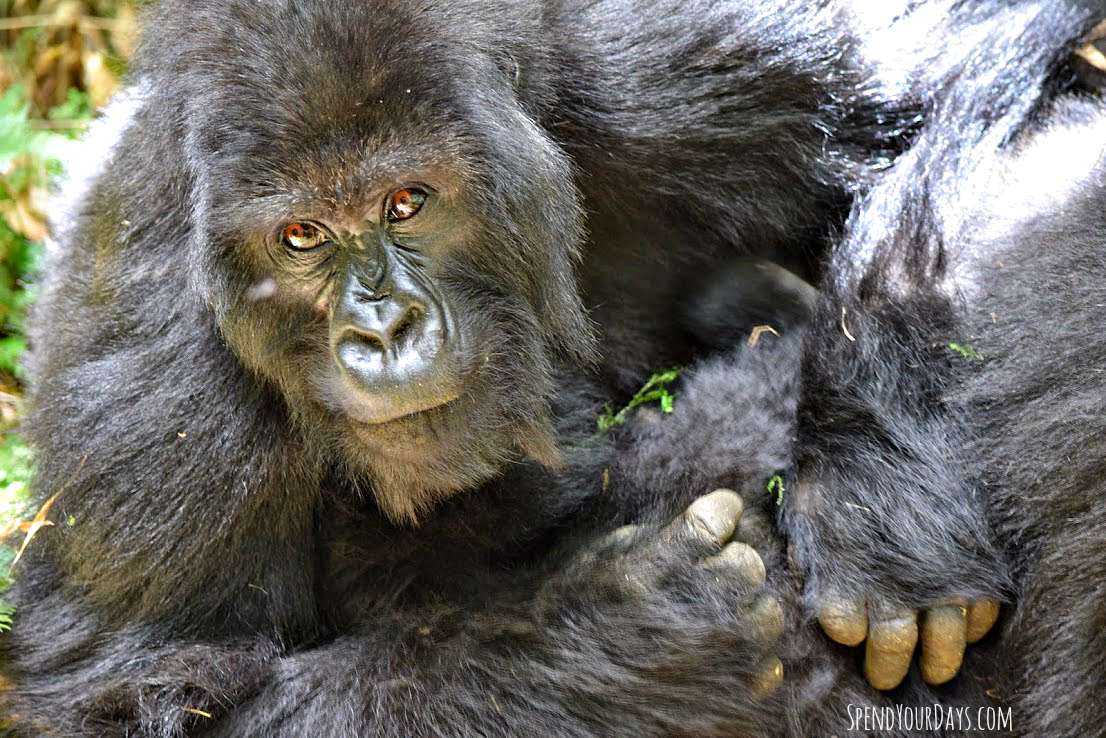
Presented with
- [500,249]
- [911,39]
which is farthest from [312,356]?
[911,39]

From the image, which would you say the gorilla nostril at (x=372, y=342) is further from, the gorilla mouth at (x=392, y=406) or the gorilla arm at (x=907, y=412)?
the gorilla arm at (x=907, y=412)

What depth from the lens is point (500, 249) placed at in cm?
335

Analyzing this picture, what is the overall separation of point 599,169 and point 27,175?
2.88 metres

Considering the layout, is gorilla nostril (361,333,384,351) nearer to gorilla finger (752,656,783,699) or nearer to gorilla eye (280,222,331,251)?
gorilla eye (280,222,331,251)

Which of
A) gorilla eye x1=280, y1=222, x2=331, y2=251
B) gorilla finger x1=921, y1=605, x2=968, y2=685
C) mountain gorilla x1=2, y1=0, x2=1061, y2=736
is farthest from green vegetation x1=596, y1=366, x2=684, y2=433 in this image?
gorilla eye x1=280, y1=222, x2=331, y2=251

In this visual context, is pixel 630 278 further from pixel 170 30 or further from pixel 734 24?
pixel 170 30

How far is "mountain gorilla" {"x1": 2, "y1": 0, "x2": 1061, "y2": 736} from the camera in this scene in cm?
312

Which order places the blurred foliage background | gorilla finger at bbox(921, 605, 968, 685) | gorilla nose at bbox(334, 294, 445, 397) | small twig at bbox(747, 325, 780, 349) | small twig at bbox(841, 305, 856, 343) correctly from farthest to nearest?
the blurred foliage background, small twig at bbox(747, 325, 780, 349), small twig at bbox(841, 305, 856, 343), gorilla finger at bbox(921, 605, 968, 685), gorilla nose at bbox(334, 294, 445, 397)

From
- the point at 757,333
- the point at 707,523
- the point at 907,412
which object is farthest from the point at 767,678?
the point at 757,333

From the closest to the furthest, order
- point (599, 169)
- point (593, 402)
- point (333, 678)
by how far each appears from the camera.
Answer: point (333, 678), point (599, 169), point (593, 402)

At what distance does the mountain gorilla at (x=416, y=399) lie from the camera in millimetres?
3123

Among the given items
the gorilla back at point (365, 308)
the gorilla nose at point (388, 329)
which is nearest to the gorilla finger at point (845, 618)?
the gorilla back at point (365, 308)

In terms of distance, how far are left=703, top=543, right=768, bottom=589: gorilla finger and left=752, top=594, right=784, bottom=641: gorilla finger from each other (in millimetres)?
50

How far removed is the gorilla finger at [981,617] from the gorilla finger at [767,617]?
1.55ft
